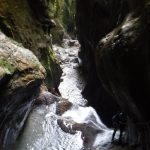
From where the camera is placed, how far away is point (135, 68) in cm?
1260

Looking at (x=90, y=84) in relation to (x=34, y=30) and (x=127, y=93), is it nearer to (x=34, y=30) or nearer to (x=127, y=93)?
(x=34, y=30)

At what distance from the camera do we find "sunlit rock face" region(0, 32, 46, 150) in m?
12.3

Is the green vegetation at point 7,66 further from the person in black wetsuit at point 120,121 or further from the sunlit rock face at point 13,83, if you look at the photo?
the person in black wetsuit at point 120,121

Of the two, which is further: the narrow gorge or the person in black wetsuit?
the person in black wetsuit

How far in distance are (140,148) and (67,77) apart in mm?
20009

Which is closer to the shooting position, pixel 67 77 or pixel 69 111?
pixel 69 111

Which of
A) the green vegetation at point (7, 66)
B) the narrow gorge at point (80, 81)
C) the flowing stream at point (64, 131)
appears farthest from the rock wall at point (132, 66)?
the green vegetation at point (7, 66)

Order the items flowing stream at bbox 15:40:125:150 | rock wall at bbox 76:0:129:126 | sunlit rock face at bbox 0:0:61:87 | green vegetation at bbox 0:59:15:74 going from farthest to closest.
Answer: rock wall at bbox 76:0:129:126, sunlit rock face at bbox 0:0:61:87, flowing stream at bbox 15:40:125:150, green vegetation at bbox 0:59:15:74

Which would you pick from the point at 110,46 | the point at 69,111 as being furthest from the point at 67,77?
the point at 110,46

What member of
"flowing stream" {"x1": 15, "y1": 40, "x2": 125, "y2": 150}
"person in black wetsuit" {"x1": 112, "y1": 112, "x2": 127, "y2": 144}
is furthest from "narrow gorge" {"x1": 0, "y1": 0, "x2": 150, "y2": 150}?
"person in black wetsuit" {"x1": 112, "y1": 112, "x2": 127, "y2": 144}

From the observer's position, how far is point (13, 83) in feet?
41.5

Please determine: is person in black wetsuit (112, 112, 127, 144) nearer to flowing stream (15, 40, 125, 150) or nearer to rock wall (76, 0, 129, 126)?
flowing stream (15, 40, 125, 150)

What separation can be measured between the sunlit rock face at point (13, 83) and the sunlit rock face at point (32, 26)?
3857mm

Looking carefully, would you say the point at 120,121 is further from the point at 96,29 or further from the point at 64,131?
the point at 96,29
